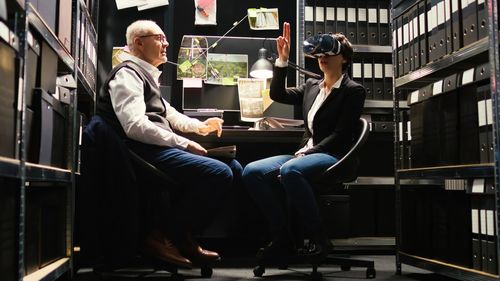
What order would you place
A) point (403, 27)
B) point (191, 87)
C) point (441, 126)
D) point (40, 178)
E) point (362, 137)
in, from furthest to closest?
point (191, 87)
point (403, 27)
point (362, 137)
point (441, 126)
point (40, 178)

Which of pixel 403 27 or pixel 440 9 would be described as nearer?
pixel 440 9

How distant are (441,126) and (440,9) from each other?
0.49 meters

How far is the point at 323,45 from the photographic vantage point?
8.04ft

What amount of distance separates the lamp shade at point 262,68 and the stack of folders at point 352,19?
1.04 ft

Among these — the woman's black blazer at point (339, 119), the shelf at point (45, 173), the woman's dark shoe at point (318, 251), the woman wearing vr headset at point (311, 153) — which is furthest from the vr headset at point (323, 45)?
the shelf at point (45, 173)

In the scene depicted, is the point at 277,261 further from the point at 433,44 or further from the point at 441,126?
the point at 433,44

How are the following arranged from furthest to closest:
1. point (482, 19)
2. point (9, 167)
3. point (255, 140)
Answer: point (255, 140)
point (482, 19)
point (9, 167)

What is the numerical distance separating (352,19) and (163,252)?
6.34 ft

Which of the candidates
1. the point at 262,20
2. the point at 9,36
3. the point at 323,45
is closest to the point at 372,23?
the point at 262,20

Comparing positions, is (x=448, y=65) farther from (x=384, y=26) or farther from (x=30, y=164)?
(x=30, y=164)

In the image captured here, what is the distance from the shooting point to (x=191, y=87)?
10.6 ft

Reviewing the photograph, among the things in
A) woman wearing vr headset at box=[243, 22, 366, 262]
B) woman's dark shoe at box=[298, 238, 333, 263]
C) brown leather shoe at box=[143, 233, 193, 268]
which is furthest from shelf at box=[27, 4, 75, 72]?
woman's dark shoe at box=[298, 238, 333, 263]

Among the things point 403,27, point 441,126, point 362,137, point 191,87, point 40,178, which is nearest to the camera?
point 40,178

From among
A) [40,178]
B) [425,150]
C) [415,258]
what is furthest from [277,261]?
[40,178]
